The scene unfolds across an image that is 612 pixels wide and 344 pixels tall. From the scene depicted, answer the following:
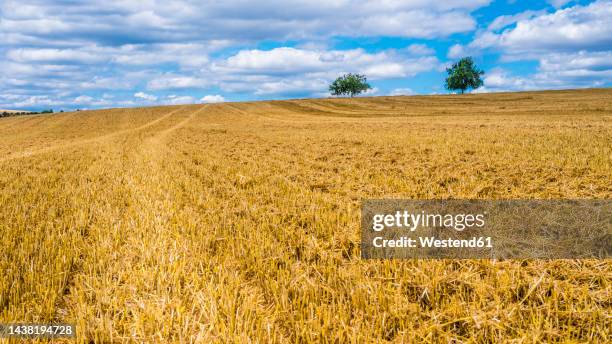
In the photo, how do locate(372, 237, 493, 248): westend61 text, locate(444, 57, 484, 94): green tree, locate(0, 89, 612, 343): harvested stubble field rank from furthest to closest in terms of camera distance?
1. locate(444, 57, 484, 94): green tree
2. locate(372, 237, 493, 248): westend61 text
3. locate(0, 89, 612, 343): harvested stubble field

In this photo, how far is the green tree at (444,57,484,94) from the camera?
8825cm

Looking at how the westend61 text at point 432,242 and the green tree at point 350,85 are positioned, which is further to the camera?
the green tree at point 350,85

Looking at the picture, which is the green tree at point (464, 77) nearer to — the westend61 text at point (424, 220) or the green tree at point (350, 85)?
the green tree at point (350, 85)

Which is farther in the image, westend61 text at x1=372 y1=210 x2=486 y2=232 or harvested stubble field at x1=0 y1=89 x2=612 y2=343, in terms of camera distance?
westend61 text at x1=372 y1=210 x2=486 y2=232

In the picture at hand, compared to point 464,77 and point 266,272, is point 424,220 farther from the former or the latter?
point 464,77

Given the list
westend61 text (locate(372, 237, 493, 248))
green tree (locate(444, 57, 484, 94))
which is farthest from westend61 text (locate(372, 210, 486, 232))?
green tree (locate(444, 57, 484, 94))

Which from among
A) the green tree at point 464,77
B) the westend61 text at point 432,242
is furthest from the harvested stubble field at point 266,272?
the green tree at point 464,77

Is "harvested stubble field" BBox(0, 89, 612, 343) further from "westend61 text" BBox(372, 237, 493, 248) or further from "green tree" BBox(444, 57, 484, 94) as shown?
"green tree" BBox(444, 57, 484, 94)

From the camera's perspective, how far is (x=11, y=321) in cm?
278

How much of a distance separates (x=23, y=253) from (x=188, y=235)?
176cm

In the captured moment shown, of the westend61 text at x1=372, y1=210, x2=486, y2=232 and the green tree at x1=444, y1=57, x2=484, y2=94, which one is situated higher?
the green tree at x1=444, y1=57, x2=484, y2=94

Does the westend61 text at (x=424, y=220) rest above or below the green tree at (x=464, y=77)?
below

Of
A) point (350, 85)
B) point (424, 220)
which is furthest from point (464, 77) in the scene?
point (424, 220)

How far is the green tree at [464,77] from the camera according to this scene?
88250 millimetres
